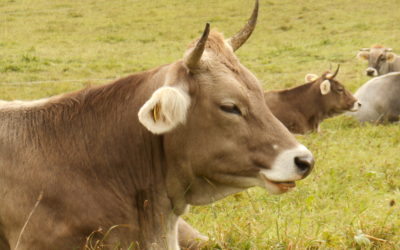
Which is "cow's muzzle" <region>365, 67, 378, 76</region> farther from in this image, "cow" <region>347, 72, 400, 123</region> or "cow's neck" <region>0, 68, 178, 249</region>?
"cow's neck" <region>0, 68, 178, 249</region>

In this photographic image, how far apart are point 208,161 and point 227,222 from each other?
155cm

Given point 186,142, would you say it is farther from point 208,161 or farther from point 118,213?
point 118,213

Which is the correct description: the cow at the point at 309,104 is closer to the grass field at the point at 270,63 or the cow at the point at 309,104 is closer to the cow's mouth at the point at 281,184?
the grass field at the point at 270,63

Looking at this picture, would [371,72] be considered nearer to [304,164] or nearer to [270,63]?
[270,63]

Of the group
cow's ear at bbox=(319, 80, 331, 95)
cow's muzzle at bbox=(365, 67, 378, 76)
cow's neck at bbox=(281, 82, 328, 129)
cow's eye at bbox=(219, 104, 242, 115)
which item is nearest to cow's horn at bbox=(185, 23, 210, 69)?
cow's eye at bbox=(219, 104, 242, 115)

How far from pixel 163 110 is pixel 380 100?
11.1 m

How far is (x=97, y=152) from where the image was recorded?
460cm

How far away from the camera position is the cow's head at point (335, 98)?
1417 cm

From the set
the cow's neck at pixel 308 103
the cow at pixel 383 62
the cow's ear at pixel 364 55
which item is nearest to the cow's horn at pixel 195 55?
the cow's neck at pixel 308 103

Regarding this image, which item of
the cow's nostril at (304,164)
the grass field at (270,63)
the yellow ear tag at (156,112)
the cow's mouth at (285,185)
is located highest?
the yellow ear tag at (156,112)

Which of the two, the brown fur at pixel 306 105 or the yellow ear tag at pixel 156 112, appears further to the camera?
the brown fur at pixel 306 105

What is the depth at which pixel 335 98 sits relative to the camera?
14289 mm

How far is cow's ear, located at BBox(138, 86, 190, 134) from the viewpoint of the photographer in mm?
4105

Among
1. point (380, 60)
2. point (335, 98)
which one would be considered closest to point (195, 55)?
point (335, 98)
